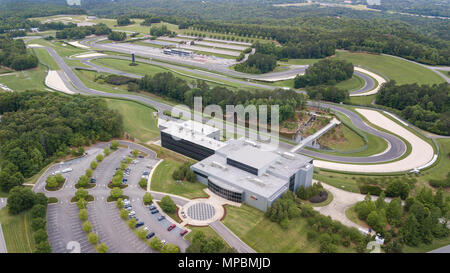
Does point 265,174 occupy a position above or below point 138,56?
below

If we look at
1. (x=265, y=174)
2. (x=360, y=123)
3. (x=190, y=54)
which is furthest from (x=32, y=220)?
(x=190, y=54)

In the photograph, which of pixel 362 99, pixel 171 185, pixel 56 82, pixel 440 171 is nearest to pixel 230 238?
pixel 171 185

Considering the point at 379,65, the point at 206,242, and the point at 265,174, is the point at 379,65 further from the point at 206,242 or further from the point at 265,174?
the point at 206,242

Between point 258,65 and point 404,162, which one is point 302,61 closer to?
point 258,65

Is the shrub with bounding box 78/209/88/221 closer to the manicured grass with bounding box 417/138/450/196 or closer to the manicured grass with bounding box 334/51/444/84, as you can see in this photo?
the manicured grass with bounding box 417/138/450/196

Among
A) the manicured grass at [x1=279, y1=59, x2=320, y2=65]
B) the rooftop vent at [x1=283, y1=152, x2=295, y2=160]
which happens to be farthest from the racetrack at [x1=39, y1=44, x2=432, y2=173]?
the manicured grass at [x1=279, y1=59, x2=320, y2=65]

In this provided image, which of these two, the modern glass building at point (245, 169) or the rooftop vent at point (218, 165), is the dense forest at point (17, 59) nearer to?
the modern glass building at point (245, 169)
